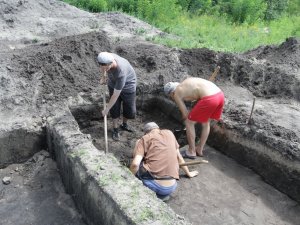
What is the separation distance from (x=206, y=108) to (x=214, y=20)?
9.23 m

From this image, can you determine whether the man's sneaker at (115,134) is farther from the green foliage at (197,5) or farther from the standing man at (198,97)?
the green foliage at (197,5)

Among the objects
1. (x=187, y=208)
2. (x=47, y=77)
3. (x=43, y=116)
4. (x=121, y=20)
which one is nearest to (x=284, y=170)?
(x=187, y=208)

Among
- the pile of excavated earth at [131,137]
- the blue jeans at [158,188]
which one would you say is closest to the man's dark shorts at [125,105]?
the pile of excavated earth at [131,137]

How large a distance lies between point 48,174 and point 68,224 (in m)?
1.09

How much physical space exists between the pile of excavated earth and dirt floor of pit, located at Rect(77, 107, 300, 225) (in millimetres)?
16

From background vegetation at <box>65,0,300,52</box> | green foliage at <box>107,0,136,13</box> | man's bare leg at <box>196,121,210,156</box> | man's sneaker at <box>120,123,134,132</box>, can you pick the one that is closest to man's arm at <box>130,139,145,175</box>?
man's bare leg at <box>196,121,210,156</box>

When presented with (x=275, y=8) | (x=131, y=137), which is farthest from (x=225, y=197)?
(x=275, y=8)

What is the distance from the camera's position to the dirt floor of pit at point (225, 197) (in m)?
5.11

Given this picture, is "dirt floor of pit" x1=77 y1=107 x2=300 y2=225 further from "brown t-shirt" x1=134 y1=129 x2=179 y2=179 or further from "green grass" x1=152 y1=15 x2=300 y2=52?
"green grass" x1=152 y1=15 x2=300 y2=52

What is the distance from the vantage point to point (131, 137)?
273 inches

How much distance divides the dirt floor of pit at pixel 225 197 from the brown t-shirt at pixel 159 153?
0.60 metres

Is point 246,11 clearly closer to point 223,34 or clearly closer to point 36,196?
point 223,34

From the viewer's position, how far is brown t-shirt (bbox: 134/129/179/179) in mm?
4938

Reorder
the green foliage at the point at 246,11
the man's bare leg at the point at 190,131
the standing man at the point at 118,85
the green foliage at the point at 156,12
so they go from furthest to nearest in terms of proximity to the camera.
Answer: the green foliage at the point at 246,11, the green foliage at the point at 156,12, the man's bare leg at the point at 190,131, the standing man at the point at 118,85
